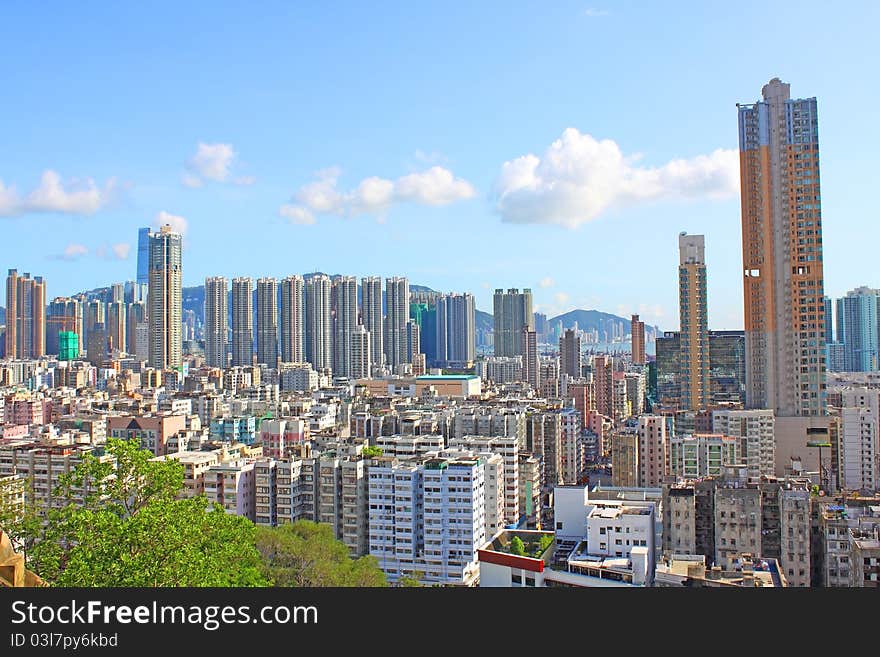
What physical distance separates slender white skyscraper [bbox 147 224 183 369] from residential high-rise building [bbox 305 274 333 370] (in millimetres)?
3849

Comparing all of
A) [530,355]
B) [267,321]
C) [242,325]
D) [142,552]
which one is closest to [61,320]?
[242,325]

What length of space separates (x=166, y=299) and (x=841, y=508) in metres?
20.9

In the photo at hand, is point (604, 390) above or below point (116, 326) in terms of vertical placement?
below

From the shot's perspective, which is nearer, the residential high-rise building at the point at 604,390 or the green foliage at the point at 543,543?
the green foliage at the point at 543,543

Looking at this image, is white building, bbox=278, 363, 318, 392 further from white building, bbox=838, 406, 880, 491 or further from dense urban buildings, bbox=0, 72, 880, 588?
white building, bbox=838, 406, 880, 491

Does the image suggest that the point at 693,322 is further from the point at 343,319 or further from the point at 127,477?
the point at 343,319

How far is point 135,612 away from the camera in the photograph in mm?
1189

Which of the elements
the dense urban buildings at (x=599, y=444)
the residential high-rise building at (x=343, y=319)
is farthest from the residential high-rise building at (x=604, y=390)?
the residential high-rise building at (x=343, y=319)

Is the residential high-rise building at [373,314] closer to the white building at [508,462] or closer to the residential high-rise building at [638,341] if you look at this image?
the residential high-rise building at [638,341]

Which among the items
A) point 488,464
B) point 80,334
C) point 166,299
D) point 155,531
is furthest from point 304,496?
point 80,334

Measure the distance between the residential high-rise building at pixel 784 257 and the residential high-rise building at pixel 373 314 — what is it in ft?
49.1

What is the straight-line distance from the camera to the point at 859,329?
1488 cm

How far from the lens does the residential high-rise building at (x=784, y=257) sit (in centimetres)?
1057

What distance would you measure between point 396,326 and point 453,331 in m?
2.88
